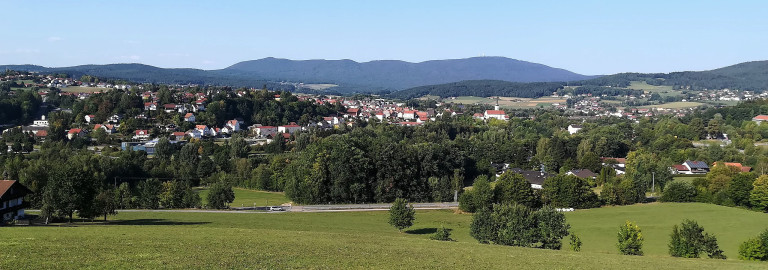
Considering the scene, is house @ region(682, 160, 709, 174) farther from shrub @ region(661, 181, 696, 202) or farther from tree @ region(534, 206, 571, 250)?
tree @ region(534, 206, 571, 250)

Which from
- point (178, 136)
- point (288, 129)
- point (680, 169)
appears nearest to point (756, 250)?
point (680, 169)

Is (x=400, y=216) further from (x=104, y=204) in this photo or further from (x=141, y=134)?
(x=141, y=134)

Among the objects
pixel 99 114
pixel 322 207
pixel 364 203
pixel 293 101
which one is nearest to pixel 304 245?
pixel 322 207

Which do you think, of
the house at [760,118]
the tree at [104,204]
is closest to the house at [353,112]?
the house at [760,118]

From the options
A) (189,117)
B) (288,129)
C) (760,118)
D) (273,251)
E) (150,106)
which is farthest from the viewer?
(760,118)

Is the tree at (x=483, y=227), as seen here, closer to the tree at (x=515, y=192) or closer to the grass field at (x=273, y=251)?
the grass field at (x=273, y=251)

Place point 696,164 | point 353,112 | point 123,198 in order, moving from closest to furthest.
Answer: point 123,198
point 696,164
point 353,112

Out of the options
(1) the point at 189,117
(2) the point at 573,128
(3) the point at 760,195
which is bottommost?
(2) the point at 573,128
